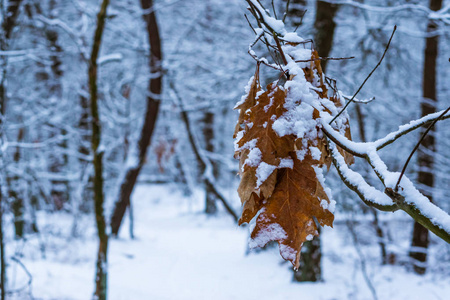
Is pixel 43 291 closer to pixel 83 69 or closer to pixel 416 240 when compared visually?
pixel 416 240

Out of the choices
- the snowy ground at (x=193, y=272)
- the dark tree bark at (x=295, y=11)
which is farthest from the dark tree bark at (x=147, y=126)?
the dark tree bark at (x=295, y=11)

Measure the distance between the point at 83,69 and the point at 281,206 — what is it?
9.41 metres

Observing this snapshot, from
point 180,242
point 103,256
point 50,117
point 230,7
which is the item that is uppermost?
point 230,7

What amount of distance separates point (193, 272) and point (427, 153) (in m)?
4.15

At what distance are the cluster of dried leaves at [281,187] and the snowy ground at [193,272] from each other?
332cm

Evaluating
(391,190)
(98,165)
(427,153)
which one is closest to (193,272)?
(98,165)

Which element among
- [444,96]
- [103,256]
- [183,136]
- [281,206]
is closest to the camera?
[281,206]

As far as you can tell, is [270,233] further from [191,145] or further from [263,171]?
[191,145]

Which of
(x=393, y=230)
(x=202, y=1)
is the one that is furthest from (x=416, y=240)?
(x=202, y=1)

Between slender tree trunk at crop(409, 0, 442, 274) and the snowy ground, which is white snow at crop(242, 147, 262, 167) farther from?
slender tree trunk at crop(409, 0, 442, 274)

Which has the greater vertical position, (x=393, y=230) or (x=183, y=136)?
(x=183, y=136)

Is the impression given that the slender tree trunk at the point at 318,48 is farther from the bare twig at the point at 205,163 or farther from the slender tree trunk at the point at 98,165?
the slender tree trunk at the point at 98,165

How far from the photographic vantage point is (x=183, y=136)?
14.3 metres

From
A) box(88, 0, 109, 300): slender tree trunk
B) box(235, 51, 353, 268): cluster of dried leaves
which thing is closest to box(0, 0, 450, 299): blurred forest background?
box(88, 0, 109, 300): slender tree trunk
